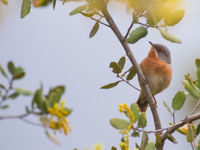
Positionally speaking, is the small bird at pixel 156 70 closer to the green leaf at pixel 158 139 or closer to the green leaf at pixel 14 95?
the green leaf at pixel 158 139

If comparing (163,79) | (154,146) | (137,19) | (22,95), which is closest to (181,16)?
(137,19)

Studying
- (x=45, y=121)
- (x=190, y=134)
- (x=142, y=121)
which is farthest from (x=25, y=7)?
(x=190, y=134)

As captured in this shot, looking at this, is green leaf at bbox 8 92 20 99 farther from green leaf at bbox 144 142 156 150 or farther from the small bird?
the small bird

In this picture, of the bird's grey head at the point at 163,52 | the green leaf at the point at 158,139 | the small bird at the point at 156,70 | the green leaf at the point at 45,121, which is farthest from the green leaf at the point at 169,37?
the bird's grey head at the point at 163,52

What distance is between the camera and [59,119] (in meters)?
1.79

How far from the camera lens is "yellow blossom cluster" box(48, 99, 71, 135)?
68.9 inches

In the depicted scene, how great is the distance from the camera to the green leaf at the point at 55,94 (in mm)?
1885

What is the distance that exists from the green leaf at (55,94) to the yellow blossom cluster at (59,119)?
1.1 inches

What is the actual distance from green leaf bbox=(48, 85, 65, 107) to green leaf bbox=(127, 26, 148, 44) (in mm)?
808

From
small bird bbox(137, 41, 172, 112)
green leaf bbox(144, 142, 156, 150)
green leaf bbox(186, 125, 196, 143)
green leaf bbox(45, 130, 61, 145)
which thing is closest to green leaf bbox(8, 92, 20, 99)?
green leaf bbox(45, 130, 61, 145)

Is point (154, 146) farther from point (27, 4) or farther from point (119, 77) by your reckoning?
point (27, 4)

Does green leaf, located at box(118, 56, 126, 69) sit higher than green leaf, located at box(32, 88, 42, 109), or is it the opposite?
green leaf, located at box(118, 56, 126, 69)

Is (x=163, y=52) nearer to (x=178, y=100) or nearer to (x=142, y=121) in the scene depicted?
(x=178, y=100)

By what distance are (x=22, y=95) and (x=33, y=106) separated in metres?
0.28
